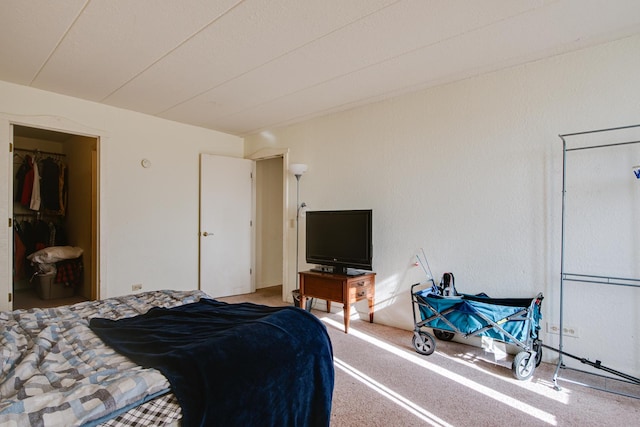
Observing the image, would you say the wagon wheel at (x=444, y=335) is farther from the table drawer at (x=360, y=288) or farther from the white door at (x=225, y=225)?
the white door at (x=225, y=225)

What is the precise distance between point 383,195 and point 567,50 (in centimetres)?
199

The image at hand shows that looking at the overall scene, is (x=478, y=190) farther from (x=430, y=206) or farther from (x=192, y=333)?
(x=192, y=333)

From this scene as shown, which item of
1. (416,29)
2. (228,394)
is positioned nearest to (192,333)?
(228,394)

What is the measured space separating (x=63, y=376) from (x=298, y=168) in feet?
11.2

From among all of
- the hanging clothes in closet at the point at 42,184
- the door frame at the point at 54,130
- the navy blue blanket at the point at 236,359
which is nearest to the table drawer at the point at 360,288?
the navy blue blanket at the point at 236,359

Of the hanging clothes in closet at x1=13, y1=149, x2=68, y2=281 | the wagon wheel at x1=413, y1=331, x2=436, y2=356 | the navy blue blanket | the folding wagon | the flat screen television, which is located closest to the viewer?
the navy blue blanket

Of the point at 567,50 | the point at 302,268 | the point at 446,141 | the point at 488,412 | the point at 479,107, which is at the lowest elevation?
the point at 488,412

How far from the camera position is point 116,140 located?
401 centimetres

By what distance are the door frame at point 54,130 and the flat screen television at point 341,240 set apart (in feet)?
8.29

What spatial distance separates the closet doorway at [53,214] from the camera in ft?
15.1

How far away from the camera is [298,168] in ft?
14.0

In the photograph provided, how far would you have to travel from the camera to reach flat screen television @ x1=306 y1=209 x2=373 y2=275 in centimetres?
346

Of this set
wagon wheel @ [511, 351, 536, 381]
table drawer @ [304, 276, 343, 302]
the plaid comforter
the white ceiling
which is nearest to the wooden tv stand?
table drawer @ [304, 276, 343, 302]

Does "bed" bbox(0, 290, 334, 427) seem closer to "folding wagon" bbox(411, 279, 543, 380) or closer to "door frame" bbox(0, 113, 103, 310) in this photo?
"folding wagon" bbox(411, 279, 543, 380)
